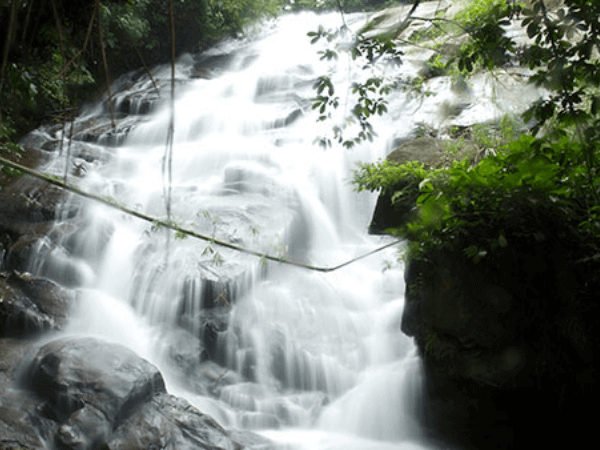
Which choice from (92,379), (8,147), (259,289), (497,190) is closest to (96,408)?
(92,379)

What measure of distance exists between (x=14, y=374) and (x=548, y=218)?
4425 millimetres

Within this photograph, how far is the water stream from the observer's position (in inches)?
177

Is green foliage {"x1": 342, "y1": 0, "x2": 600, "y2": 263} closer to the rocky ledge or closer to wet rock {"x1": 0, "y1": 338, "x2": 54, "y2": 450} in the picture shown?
the rocky ledge

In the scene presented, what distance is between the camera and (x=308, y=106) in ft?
33.1

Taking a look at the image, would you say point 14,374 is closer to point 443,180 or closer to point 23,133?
point 443,180

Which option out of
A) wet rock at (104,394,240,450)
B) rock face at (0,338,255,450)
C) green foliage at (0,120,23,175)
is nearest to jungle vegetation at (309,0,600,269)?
wet rock at (104,394,240,450)

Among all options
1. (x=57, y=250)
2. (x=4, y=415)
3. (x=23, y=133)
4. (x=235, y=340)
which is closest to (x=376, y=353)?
(x=235, y=340)

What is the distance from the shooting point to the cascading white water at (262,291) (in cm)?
447

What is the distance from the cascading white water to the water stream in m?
0.02

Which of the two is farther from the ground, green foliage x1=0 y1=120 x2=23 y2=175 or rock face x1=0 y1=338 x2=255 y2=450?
green foliage x1=0 y1=120 x2=23 y2=175

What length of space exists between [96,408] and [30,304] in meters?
1.98

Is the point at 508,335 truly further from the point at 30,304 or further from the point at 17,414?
the point at 30,304

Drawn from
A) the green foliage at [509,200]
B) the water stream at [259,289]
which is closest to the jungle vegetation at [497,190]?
the green foliage at [509,200]

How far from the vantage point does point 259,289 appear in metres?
5.58
